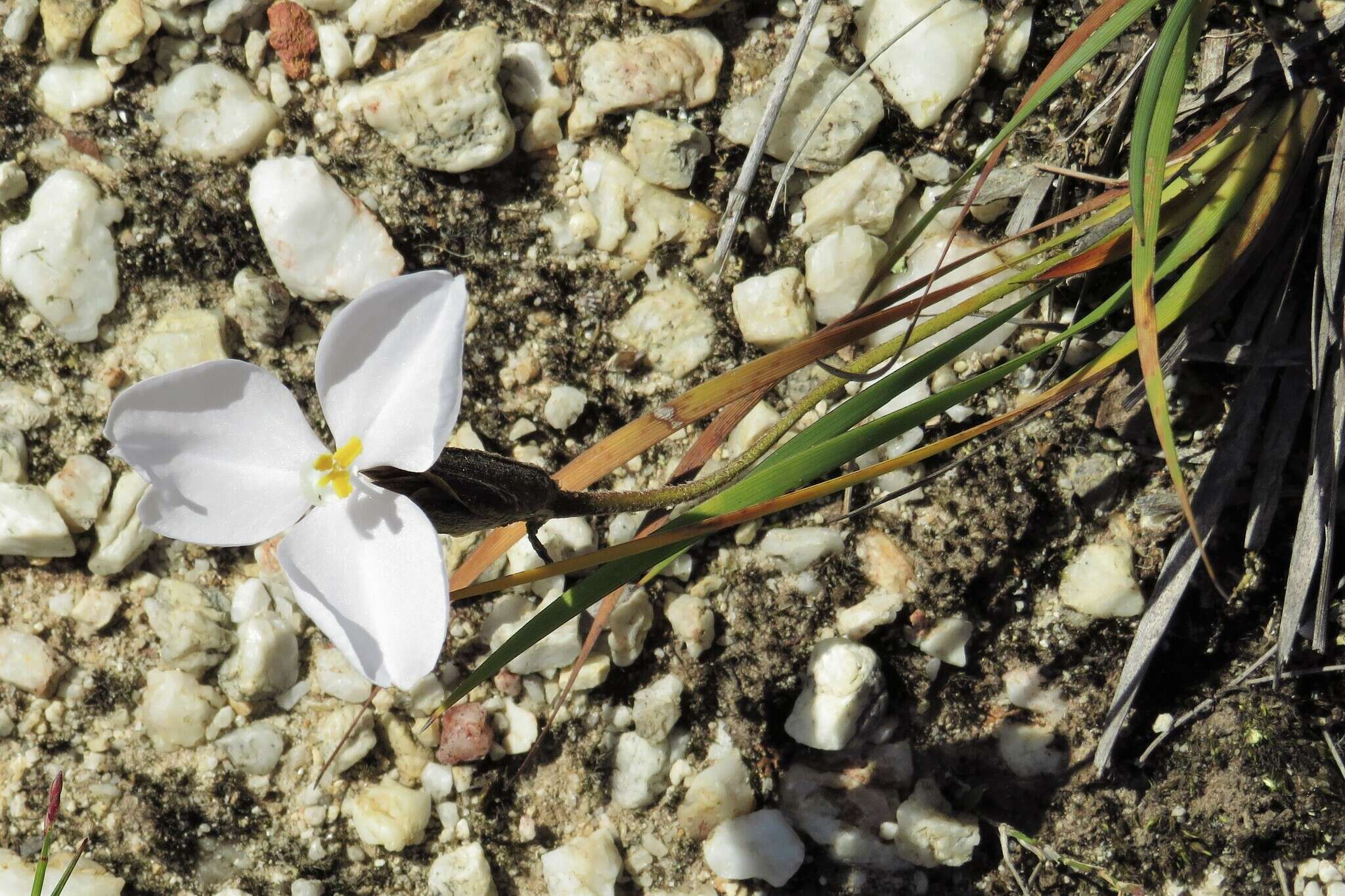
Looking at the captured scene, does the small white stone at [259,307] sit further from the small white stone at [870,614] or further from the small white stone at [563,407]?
the small white stone at [870,614]

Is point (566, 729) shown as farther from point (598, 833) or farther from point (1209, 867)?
point (1209, 867)

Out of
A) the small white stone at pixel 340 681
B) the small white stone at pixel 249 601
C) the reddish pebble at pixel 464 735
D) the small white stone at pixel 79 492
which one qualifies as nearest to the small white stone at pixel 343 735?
the small white stone at pixel 340 681

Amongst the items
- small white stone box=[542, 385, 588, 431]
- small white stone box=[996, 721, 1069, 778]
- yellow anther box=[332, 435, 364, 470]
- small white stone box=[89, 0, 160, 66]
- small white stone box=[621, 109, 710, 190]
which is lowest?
small white stone box=[996, 721, 1069, 778]

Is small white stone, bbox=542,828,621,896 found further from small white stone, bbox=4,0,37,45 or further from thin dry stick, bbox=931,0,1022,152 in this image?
small white stone, bbox=4,0,37,45

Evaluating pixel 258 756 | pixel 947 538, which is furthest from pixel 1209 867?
pixel 258 756

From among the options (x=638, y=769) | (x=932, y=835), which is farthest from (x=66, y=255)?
(x=932, y=835)

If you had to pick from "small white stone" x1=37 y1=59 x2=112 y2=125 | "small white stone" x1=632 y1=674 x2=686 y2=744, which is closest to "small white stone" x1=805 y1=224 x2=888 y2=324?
"small white stone" x1=632 y1=674 x2=686 y2=744

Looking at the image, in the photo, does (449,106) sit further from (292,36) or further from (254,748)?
(254,748)
